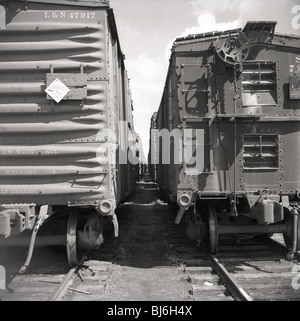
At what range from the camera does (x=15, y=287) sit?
5.38 meters

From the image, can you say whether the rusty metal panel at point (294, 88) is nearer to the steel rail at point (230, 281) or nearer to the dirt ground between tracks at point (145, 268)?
the steel rail at point (230, 281)

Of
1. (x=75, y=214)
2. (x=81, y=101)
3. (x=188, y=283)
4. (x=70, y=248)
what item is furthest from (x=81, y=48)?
(x=188, y=283)

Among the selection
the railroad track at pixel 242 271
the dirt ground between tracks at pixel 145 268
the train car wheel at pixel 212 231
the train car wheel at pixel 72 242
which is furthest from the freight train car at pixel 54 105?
the train car wheel at pixel 212 231

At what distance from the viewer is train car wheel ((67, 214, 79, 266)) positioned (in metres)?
5.92

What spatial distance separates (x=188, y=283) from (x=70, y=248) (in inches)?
82.4

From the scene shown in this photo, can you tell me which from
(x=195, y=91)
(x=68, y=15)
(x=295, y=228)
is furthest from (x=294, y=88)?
(x=68, y=15)

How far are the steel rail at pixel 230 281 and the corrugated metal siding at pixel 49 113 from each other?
232 centimetres

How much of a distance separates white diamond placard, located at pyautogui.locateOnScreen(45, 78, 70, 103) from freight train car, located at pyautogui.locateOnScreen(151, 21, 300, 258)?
205 cm

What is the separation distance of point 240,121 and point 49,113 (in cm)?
331

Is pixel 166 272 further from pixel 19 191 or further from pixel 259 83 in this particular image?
pixel 259 83

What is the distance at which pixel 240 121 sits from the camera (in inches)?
240
